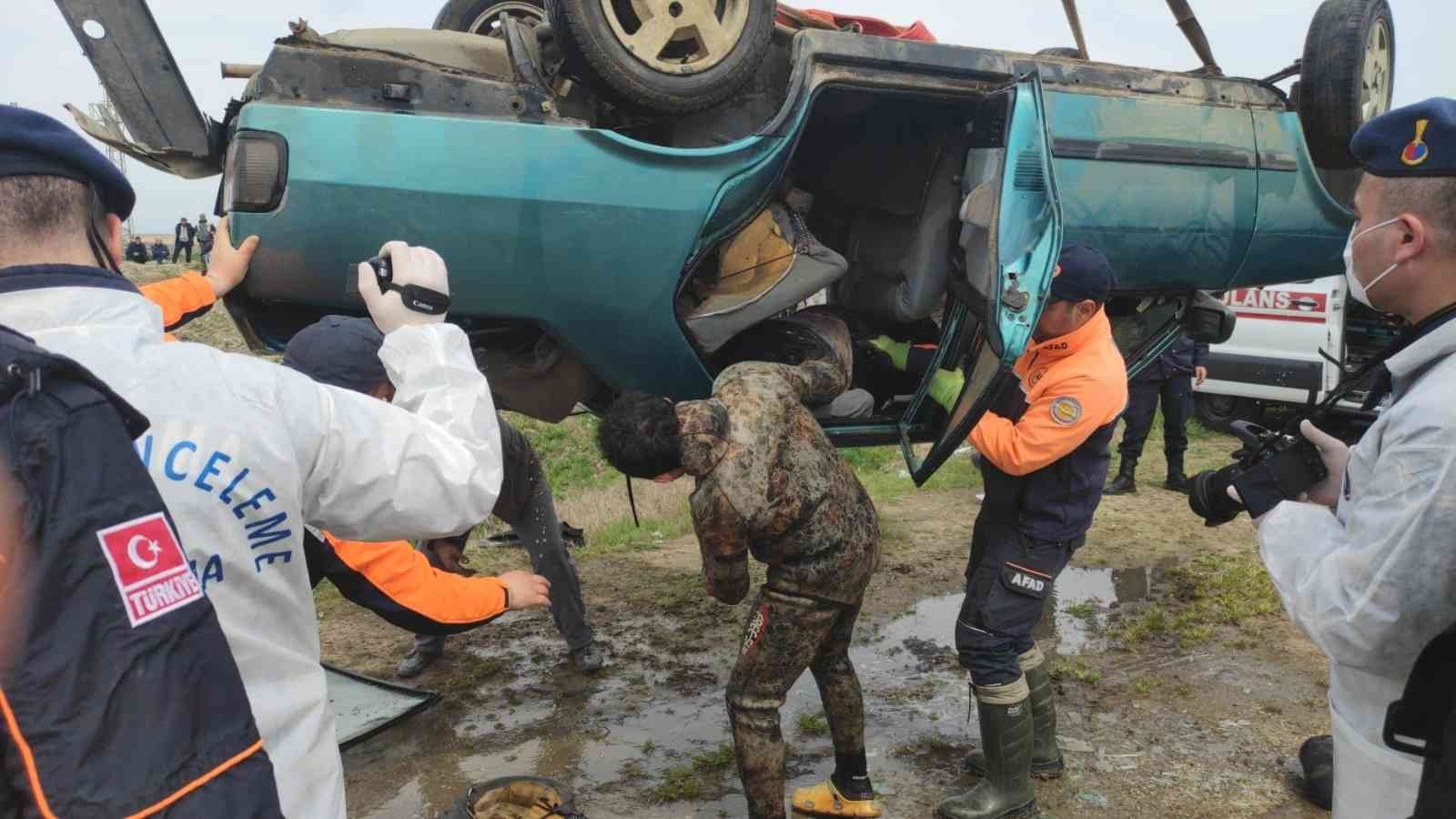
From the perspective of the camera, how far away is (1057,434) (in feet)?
10.3

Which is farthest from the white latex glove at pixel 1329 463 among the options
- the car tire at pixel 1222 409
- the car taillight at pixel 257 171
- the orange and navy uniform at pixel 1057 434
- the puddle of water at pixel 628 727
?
the car tire at pixel 1222 409

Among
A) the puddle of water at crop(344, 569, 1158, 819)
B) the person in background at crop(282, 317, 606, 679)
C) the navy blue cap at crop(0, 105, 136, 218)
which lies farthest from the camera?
the person in background at crop(282, 317, 606, 679)

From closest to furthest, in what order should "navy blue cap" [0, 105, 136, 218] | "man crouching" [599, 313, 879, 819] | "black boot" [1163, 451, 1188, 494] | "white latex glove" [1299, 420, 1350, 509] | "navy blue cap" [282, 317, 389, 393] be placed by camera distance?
"navy blue cap" [0, 105, 136, 218], "white latex glove" [1299, 420, 1350, 509], "navy blue cap" [282, 317, 389, 393], "man crouching" [599, 313, 879, 819], "black boot" [1163, 451, 1188, 494]

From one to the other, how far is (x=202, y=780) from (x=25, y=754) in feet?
0.54

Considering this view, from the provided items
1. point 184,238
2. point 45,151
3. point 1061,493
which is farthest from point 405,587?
point 184,238

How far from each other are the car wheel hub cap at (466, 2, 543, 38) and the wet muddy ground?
2951 mm

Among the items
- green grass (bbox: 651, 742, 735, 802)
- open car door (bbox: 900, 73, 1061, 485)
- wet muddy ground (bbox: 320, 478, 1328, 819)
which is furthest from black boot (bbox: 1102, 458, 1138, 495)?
green grass (bbox: 651, 742, 735, 802)

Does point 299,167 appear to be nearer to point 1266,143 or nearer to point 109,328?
point 109,328

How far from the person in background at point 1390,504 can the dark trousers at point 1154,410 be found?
19.4ft

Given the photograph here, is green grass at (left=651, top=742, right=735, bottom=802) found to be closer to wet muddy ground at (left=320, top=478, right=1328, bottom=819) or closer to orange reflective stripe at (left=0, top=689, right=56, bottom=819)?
wet muddy ground at (left=320, top=478, right=1328, bottom=819)

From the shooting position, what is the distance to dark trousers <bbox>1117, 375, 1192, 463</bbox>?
748cm

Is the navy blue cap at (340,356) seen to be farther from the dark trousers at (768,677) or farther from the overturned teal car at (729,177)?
the dark trousers at (768,677)

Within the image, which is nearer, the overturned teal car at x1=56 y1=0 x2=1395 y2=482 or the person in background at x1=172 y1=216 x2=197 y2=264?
the overturned teal car at x1=56 y1=0 x2=1395 y2=482

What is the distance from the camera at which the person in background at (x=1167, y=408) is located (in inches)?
295
